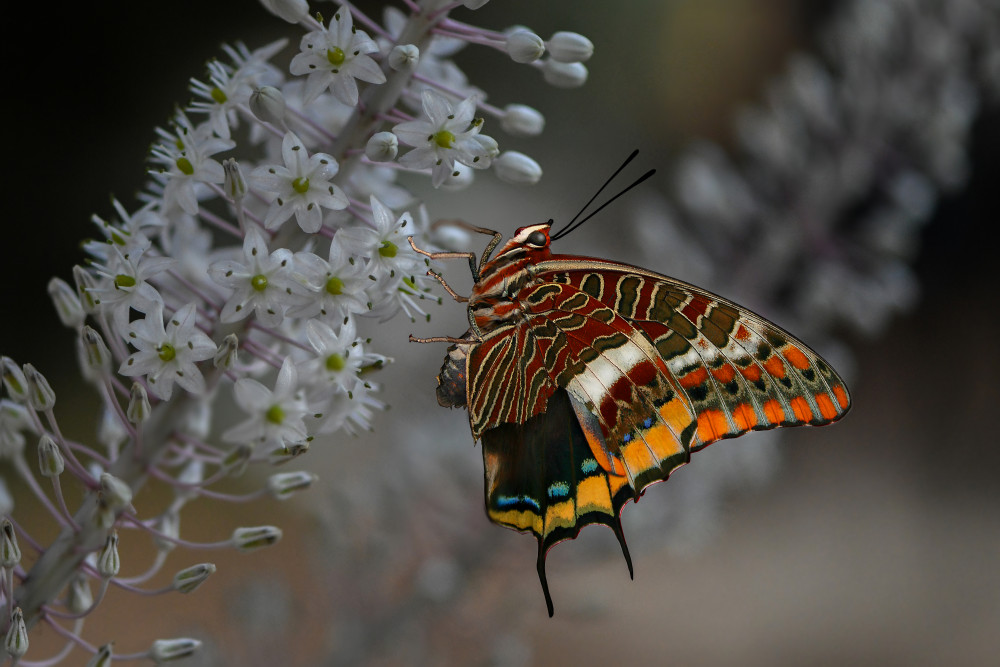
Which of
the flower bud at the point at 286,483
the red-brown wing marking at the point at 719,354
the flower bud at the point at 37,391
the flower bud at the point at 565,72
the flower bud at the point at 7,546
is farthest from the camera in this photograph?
the red-brown wing marking at the point at 719,354

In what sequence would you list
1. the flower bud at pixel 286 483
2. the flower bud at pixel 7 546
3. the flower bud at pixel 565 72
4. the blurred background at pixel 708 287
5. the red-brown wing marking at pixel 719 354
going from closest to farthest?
1. the flower bud at pixel 7 546
2. the flower bud at pixel 286 483
3. the flower bud at pixel 565 72
4. the red-brown wing marking at pixel 719 354
5. the blurred background at pixel 708 287

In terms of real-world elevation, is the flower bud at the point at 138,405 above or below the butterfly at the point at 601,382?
below

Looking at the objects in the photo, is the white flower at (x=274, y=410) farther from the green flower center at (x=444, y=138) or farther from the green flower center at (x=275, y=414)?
the green flower center at (x=444, y=138)

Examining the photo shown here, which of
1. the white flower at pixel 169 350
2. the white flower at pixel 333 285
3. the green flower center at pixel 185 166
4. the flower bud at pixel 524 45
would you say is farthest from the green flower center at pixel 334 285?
the flower bud at pixel 524 45

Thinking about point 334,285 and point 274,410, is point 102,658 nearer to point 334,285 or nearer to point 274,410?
point 274,410

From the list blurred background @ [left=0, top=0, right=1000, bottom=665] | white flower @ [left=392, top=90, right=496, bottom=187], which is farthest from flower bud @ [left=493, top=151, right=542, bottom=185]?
blurred background @ [left=0, top=0, right=1000, bottom=665]

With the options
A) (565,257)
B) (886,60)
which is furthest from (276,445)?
(886,60)

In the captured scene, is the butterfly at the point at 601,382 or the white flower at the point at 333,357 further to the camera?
the butterfly at the point at 601,382

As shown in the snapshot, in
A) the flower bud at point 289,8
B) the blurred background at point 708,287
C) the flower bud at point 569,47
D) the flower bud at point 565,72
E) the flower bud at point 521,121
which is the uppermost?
the flower bud at point 569,47
